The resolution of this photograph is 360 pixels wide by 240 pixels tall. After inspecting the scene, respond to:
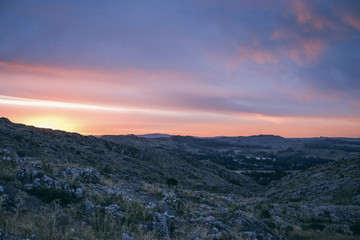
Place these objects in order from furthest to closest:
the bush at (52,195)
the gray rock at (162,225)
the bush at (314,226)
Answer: the bush at (314,226), the bush at (52,195), the gray rock at (162,225)

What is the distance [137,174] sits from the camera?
132 ft

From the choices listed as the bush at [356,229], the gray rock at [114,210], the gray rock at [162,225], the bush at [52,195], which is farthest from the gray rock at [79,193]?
the bush at [356,229]

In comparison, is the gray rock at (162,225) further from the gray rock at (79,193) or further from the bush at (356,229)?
the bush at (356,229)

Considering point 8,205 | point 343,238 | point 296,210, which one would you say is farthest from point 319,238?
point 8,205

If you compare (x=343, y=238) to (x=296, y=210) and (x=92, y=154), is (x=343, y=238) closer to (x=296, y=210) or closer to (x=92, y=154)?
(x=296, y=210)

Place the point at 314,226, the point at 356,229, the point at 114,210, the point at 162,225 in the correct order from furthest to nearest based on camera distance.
→ the point at 314,226 < the point at 356,229 < the point at 114,210 < the point at 162,225

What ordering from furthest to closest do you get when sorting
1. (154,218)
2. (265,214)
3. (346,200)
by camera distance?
(346,200), (265,214), (154,218)

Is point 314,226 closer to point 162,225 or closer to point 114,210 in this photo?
point 162,225

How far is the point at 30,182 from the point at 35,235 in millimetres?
5925

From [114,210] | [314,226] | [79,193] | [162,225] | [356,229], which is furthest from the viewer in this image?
[314,226]

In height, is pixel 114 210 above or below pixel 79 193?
below

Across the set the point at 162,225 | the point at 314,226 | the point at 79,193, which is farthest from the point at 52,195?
the point at 314,226

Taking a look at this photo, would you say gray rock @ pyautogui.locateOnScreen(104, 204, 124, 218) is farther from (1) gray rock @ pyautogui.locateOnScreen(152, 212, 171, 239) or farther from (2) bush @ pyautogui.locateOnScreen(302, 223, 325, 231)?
(2) bush @ pyautogui.locateOnScreen(302, 223, 325, 231)

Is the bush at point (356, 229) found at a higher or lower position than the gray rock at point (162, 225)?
lower
